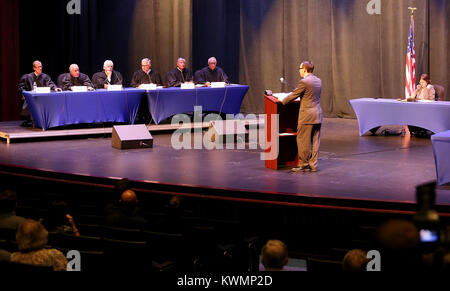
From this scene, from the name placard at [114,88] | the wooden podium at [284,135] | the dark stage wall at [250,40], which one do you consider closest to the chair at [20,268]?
the wooden podium at [284,135]

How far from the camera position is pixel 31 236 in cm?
348

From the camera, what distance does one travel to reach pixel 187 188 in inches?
260

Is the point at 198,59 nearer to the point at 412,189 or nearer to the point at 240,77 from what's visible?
the point at 240,77

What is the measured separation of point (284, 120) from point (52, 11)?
290 inches

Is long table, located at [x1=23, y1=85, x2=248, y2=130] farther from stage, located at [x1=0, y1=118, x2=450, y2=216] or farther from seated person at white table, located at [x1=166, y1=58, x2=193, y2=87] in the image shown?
seated person at white table, located at [x1=166, y1=58, x2=193, y2=87]

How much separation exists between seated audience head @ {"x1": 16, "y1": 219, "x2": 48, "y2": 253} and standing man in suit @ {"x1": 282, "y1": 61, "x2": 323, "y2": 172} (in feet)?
14.4

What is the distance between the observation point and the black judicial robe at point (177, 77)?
39.5 feet

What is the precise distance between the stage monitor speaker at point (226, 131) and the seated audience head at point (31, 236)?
6441 millimetres

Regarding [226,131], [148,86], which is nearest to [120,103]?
[148,86]

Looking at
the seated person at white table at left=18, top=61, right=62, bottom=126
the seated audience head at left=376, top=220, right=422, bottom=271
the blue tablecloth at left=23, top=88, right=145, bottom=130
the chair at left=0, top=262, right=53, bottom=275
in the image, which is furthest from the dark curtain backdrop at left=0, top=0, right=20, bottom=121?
the seated audience head at left=376, top=220, right=422, bottom=271

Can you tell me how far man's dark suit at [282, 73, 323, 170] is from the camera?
7391mm

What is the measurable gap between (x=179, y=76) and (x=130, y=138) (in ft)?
9.92

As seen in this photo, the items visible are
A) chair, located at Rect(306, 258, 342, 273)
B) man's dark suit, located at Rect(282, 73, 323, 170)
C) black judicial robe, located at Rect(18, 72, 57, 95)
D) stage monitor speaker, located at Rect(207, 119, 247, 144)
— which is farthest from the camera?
black judicial robe, located at Rect(18, 72, 57, 95)

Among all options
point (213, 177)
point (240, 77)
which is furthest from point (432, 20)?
point (213, 177)
